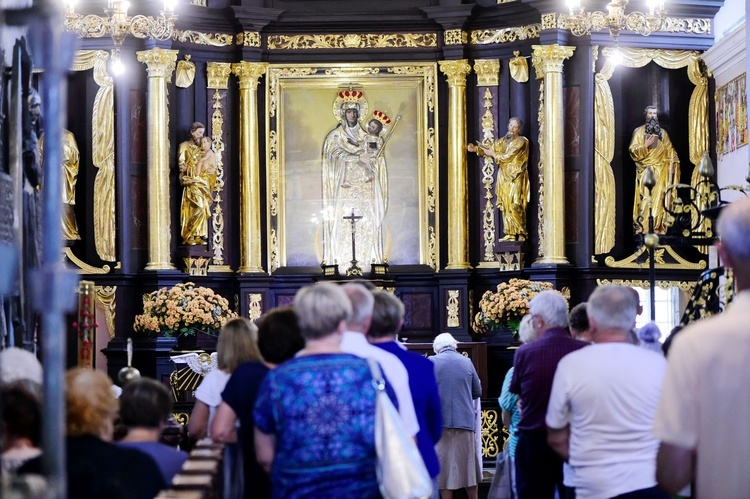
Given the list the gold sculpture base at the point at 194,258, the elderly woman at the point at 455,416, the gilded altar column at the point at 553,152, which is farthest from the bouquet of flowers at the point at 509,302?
the elderly woman at the point at 455,416

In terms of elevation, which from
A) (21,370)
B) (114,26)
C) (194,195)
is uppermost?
(114,26)

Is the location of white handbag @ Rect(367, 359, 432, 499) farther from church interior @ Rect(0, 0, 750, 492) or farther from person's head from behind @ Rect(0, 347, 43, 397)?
church interior @ Rect(0, 0, 750, 492)

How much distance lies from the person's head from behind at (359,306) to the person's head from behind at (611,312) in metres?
1.02

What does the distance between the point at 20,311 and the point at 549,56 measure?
9837 millimetres

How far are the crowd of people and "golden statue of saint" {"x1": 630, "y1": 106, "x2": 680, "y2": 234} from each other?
10.0 metres

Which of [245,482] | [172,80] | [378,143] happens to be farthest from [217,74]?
[245,482]

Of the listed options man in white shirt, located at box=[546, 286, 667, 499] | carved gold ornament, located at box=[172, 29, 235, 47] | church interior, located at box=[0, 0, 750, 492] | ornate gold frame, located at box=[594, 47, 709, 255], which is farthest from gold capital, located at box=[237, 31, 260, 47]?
man in white shirt, located at box=[546, 286, 667, 499]

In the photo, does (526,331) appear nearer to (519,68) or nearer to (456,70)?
(519,68)

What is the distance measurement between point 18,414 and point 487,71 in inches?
523

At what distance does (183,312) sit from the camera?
54.4 feet

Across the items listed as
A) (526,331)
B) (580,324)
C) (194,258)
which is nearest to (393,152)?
(194,258)

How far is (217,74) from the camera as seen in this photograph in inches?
709

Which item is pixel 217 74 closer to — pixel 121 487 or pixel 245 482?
pixel 245 482

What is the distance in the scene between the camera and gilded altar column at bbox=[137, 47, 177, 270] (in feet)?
56.9
